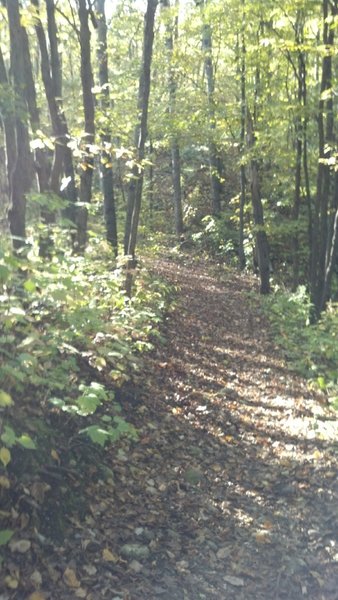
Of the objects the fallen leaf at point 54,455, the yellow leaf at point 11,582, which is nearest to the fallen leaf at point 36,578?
the yellow leaf at point 11,582

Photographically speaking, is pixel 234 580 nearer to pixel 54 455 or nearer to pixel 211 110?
pixel 54 455

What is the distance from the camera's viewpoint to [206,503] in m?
5.34

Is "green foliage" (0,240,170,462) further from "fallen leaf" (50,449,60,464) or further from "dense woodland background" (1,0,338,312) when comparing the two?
"dense woodland background" (1,0,338,312)

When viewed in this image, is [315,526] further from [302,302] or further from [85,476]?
[302,302]

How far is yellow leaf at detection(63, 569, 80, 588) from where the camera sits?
12.6ft

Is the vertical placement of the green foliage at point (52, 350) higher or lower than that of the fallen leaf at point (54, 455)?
higher

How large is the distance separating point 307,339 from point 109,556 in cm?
831

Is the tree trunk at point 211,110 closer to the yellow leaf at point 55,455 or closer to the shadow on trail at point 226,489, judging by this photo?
the shadow on trail at point 226,489

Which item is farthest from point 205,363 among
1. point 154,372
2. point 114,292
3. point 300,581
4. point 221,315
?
point 300,581

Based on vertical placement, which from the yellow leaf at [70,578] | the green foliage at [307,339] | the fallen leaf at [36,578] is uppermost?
the fallen leaf at [36,578]

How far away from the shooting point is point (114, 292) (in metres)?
7.87

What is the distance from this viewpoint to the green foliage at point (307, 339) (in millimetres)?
9344

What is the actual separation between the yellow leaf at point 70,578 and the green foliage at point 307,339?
4.18 metres

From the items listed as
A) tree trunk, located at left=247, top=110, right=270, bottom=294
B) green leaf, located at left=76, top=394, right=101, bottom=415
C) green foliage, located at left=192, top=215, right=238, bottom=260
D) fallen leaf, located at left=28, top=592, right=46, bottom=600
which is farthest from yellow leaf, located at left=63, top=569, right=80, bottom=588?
green foliage, located at left=192, top=215, right=238, bottom=260
